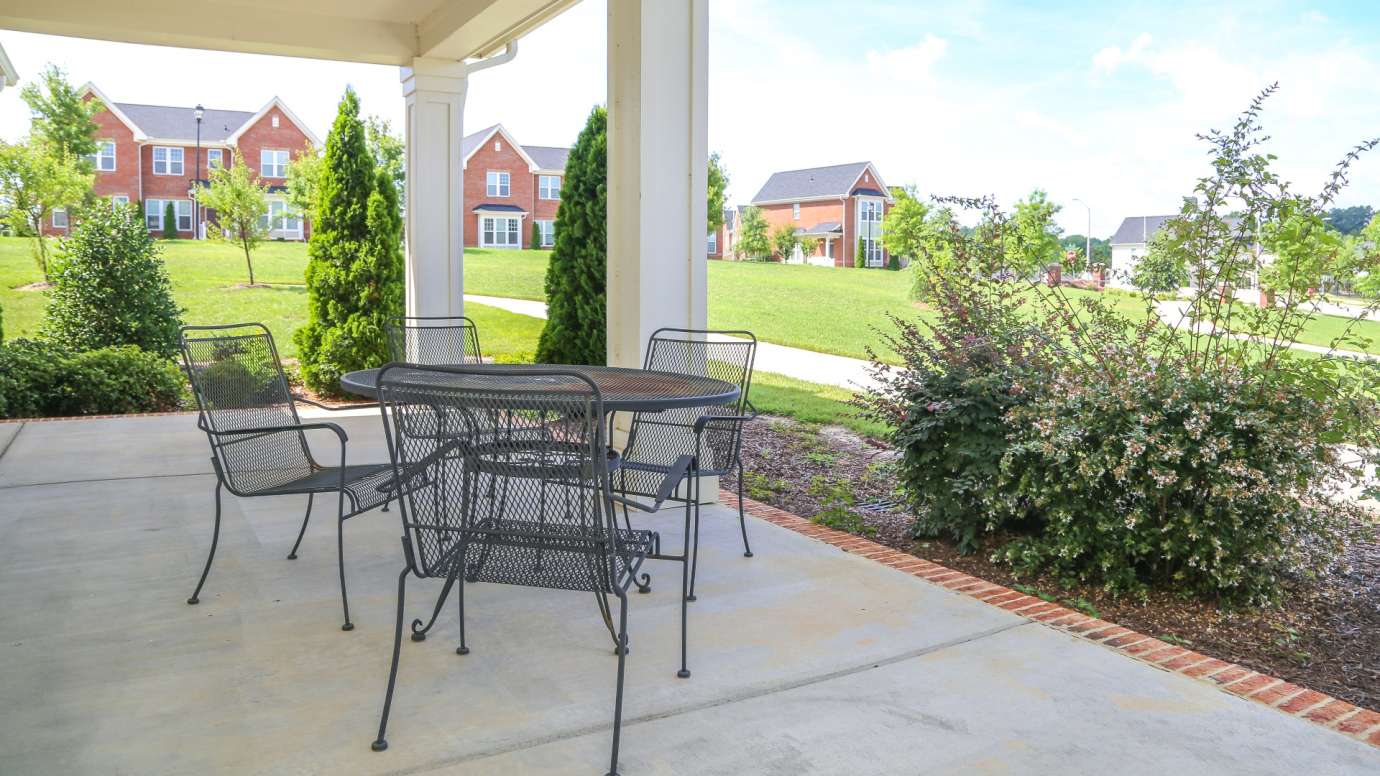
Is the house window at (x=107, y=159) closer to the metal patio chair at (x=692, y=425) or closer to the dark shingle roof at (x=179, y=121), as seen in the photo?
the dark shingle roof at (x=179, y=121)

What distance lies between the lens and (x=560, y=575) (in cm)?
222

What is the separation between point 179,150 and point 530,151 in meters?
10.1

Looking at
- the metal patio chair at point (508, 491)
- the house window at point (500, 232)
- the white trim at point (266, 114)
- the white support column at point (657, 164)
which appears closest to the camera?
the metal patio chair at point (508, 491)

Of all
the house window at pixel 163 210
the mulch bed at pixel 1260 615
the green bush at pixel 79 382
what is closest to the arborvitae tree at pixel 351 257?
the green bush at pixel 79 382

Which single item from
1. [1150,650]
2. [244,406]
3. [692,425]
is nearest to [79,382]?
[244,406]

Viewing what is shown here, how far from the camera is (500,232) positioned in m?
31.6

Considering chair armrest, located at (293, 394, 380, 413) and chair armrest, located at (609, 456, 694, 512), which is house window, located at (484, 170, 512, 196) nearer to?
chair armrest, located at (293, 394, 380, 413)

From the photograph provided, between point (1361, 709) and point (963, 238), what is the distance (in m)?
2.37

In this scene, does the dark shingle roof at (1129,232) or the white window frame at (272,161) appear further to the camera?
the dark shingle roof at (1129,232)

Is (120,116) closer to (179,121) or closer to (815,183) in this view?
(179,121)

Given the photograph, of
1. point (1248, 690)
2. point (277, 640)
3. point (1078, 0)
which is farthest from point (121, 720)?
point (1078, 0)

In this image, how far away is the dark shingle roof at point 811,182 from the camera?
36.4 meters

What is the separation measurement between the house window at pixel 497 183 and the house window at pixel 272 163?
5965mm

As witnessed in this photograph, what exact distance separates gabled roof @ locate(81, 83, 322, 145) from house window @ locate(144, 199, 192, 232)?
1.71 meters
